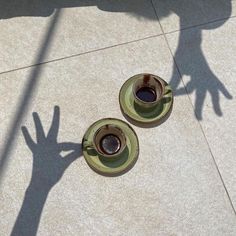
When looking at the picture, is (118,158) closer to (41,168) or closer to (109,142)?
(109,142)

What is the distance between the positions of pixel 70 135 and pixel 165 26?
1563 mm

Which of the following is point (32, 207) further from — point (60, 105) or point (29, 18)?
point (29, 18)

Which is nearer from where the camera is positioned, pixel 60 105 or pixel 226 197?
pixel 226 197

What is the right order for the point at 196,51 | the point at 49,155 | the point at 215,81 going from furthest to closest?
the point at 196,51 → the point at 215,81 → the point at 49,155

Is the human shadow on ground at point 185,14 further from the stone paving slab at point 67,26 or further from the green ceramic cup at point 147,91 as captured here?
the green ceramic cup at point 147,91

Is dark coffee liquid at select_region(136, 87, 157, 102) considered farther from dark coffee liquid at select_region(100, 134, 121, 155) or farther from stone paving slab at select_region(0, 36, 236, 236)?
dark coffee liquid at select_region(100, 134, 121, 155)

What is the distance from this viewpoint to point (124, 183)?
3465mm

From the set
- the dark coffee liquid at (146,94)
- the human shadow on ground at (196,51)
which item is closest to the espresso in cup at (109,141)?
the dark coffee liquid at (146,94)

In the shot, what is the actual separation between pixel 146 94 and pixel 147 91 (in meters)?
0.03

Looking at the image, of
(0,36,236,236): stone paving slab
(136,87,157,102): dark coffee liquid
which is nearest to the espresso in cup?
(0,36,236,236): stone paving slab

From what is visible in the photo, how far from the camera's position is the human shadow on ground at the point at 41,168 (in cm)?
334

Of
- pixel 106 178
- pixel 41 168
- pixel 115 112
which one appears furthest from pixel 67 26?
pixel 106 178

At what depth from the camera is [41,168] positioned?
3.51 meters

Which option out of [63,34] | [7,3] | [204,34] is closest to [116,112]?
[63,34]
